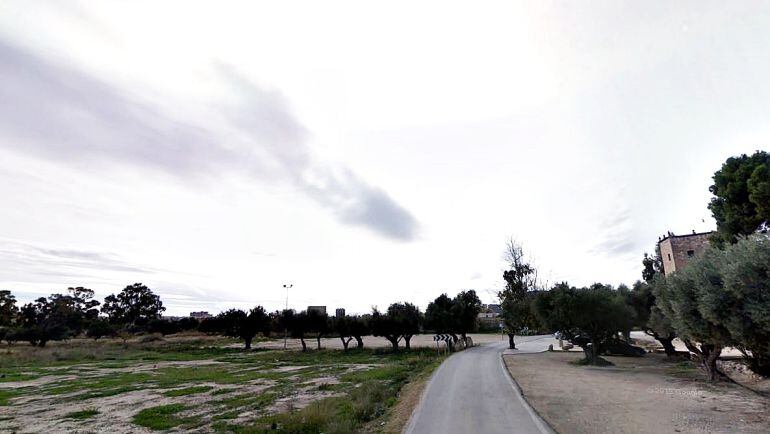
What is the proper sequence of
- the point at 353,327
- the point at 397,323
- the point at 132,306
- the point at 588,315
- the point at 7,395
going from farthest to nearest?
the point at 132,306
the point at 353,327
the point at 397,323
the point at 588,315
the point at 7,395

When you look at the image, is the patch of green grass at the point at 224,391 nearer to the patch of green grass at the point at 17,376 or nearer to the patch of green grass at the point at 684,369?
the patch of green grass at the point at 17,376

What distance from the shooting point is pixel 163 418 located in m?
19.7

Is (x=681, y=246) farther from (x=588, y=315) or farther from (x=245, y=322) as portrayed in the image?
(x=245, y=322)

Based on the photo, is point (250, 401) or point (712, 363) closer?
point (250, 401)

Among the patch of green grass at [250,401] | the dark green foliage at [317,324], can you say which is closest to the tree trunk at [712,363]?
the patch of green grass at [250,401]

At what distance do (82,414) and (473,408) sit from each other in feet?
66.3

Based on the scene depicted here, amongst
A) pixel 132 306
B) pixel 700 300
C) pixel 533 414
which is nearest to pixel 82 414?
pixel 533 414

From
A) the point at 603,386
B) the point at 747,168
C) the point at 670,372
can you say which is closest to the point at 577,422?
the point at 603,386

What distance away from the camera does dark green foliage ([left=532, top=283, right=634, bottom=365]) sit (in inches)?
1347

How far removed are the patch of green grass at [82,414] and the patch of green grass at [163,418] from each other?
2438 mm

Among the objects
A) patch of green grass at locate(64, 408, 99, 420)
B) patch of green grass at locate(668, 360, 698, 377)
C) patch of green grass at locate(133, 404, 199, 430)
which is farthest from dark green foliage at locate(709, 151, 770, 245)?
patch of green grass at locate(64, 408, 99, 420)

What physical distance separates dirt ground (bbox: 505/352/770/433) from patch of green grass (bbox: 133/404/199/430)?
1587 cm

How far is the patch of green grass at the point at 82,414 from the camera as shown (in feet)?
68.3

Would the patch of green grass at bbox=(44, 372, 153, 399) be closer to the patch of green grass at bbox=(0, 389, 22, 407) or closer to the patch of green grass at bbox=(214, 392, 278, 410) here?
the patch of green grass at bbox=(0, 389, 22, 407)
